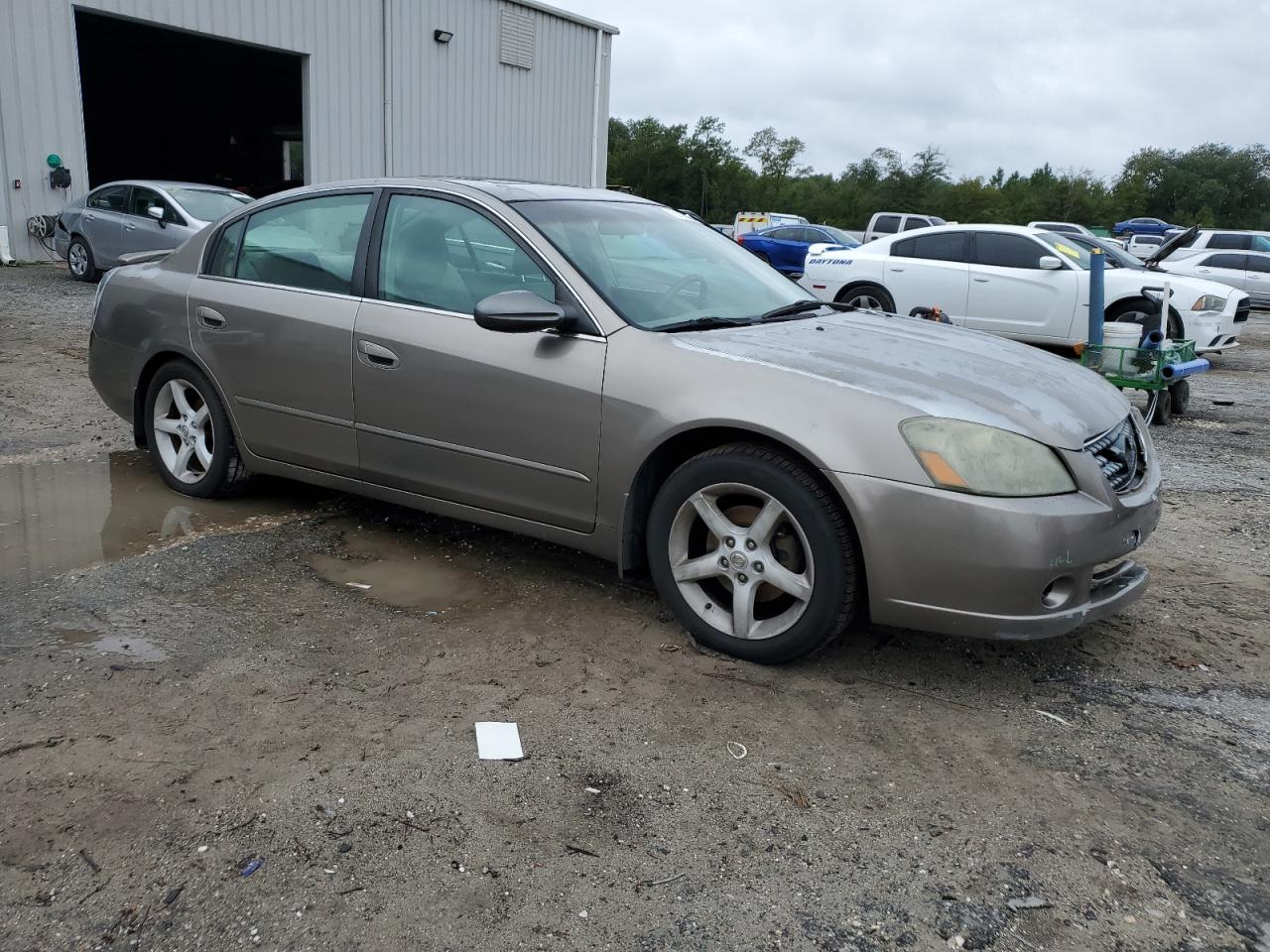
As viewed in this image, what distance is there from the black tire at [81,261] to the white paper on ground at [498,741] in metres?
14.2

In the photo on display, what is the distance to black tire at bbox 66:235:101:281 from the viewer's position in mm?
14915

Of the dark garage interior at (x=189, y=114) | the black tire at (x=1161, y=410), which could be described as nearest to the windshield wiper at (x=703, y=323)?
the black tire at (x=1161, y=410)

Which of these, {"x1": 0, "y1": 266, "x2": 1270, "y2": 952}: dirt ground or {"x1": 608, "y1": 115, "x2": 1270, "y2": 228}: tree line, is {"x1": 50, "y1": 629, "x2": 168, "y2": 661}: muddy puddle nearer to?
{"x1": 0, "y1": 266, "x2": 1270, "y2": 952}: dirt ground

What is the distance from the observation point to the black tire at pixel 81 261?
14.9m

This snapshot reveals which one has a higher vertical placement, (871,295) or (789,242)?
(789,242)

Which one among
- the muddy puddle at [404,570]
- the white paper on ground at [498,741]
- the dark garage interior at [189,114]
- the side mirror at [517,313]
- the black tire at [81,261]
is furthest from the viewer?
the dark garage interior at [189,114]

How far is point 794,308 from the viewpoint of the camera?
4.47m

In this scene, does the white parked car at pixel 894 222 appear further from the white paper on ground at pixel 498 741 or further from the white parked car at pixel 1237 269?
the white paper on ground at pixel 498 741

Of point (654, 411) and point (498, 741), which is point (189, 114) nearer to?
point (654, 411)

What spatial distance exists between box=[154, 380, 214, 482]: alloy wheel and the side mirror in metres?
1.94

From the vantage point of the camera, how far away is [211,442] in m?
5.13

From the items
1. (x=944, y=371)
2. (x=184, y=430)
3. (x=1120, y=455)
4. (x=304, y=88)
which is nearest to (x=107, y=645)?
(x=184, y=430)

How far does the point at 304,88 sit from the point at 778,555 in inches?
778

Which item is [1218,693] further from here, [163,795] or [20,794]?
[20,794]
